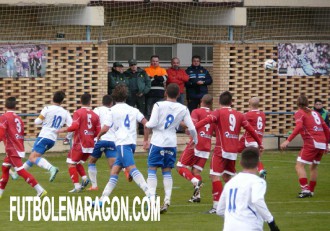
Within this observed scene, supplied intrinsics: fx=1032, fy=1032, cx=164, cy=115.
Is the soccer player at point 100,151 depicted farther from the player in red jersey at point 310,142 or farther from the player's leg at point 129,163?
the player in red jersey at point 310,142

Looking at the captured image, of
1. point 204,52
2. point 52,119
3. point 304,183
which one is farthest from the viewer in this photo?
point 204,52

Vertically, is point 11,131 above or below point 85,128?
above

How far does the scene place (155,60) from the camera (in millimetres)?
29234

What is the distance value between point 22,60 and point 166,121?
13.0 metres

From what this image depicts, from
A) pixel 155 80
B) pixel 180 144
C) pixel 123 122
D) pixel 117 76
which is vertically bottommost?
pixel 180 144

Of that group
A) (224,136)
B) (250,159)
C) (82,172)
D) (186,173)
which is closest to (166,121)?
(224,136)

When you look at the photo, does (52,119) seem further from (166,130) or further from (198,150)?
(166,130)

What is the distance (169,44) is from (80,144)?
12.1 m

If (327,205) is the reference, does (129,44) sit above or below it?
above

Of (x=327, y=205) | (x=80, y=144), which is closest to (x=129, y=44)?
(x=80, y=144)

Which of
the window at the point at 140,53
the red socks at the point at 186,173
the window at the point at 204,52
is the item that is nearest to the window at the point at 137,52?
the window at the point at 140,53

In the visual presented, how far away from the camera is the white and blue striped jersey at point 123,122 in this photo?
56.7 ft

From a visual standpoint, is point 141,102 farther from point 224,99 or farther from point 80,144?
point 224,99

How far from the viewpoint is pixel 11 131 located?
18688 mm
